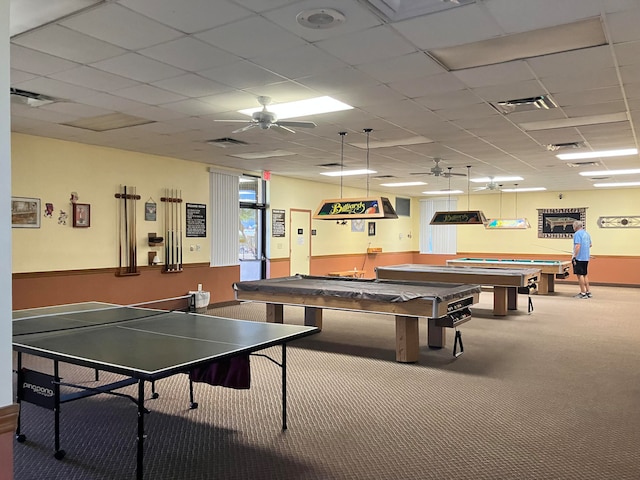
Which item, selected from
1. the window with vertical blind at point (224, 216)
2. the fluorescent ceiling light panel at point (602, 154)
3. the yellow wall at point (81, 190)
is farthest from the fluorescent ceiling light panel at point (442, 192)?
the yellow wall at point (81, 190)

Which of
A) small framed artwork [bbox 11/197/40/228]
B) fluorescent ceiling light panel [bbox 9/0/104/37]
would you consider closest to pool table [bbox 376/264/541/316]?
small framed artwork [bbox 11/197/40/228]

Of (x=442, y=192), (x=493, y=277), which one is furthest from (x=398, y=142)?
(x=442, y=192)

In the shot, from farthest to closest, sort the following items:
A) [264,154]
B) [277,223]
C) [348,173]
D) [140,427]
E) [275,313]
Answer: [277,223] → [348,173] → [264,154] → [275,313] → [140,427]

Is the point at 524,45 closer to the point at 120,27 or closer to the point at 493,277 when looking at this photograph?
the point at 120,27

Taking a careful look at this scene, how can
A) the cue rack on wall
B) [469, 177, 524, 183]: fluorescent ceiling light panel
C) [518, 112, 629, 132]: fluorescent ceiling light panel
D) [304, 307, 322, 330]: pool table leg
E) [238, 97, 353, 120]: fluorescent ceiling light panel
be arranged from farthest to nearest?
[469, 177, 524, 183]: fluorescent ceiling light panel < the cue rack on wall < [304, 307, 322, 330]: pool table leg < [518, 112, 629, 132]: fluorescent ceiling light panel < [238, 97, 353, 120]: fluorescent ceiling light panel

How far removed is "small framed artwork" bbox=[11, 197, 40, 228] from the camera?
626 cm

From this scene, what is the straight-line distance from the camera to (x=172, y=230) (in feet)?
27.4

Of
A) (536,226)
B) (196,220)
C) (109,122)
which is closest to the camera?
(109,122)

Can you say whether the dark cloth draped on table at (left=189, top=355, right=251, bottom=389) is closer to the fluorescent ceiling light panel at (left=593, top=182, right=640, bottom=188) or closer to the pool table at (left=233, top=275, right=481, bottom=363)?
the pool table at (left=233, top=275, right=481, bottom=363)

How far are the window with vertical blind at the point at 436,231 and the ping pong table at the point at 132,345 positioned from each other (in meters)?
12.8

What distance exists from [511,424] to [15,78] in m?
4.87

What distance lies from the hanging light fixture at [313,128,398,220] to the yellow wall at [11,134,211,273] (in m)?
3.01

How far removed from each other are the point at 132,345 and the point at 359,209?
12.6 ft

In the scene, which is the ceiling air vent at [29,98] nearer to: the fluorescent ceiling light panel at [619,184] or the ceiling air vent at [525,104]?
the ceiling air vent at [525,104]
